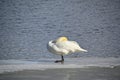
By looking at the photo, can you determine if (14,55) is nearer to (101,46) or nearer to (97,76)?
(101,46)

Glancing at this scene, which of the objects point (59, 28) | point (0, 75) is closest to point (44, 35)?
point (59, 28)

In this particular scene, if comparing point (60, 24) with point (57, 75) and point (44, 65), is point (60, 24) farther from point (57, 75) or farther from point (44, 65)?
point (57, 75)

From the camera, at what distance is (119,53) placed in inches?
131

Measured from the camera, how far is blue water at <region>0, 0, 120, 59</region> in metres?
3.37

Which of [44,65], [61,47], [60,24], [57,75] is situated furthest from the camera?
[60,24]

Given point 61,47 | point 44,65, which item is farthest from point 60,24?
point 44,65

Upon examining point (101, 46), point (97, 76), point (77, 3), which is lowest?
point (97, 76)

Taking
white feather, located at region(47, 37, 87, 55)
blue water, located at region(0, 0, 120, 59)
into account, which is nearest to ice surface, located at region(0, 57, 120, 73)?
white feather, located at region(47, 37, 87, 55)

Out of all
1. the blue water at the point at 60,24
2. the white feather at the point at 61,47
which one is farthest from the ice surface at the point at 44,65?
the blue water at the point at 60,24

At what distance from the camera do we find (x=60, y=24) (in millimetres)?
3402

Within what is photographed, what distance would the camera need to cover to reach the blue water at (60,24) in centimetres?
337

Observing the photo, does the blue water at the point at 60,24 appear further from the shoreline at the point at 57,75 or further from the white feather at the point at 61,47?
the shoreline at the point at 57,75

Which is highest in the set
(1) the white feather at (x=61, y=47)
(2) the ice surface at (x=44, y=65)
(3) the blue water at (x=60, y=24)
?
(3) the blue water at (x=60, y=24)

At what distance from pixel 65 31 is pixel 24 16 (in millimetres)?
523
